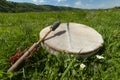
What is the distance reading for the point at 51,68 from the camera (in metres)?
5.29

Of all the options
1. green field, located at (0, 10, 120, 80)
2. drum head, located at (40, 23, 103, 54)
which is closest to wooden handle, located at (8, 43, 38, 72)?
green field, located at (0, 10, 120, 80)

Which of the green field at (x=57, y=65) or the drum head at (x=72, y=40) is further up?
the drum head at (x=72, y=40)

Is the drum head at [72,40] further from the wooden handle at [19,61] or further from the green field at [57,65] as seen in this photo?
the wooden handle at [19,61]

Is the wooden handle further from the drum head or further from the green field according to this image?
the drum head

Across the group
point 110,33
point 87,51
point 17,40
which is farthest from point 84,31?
point 17,40

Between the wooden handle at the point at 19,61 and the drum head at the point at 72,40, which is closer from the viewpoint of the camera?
the wooden handle at the point at 19,61

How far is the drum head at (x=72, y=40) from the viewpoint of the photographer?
5.64 metres

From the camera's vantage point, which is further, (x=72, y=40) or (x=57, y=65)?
(x=72, y=40)

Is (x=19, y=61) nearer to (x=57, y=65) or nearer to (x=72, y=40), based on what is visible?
(x=57, y=65)

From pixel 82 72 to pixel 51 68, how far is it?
2.08 feet

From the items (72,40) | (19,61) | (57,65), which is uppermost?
(72,40)

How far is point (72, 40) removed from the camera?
612cm

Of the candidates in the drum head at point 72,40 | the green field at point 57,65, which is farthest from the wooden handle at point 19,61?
the drum head at point 72,40

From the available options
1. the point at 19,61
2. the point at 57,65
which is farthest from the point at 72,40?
the point at 19,61
